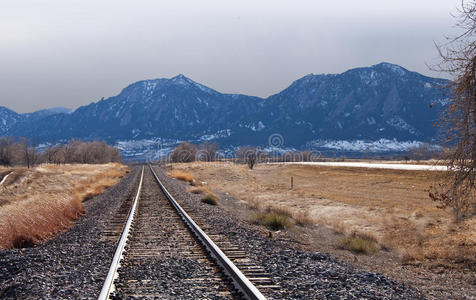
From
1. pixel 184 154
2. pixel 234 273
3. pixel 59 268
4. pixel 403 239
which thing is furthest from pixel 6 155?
pixel 234 273

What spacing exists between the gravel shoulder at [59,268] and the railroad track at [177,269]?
33 centimetres

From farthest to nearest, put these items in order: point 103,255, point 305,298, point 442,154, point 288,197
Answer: point 288,197, point 442,154, point 103,255, point 305,298

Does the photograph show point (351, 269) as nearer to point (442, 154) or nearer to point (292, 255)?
point (292, 255)

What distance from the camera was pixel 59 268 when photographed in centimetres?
782

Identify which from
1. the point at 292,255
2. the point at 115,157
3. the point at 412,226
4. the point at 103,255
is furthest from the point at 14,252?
the point at 115,157

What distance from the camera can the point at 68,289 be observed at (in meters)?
6.42

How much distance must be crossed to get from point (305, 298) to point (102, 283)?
3.09 meters

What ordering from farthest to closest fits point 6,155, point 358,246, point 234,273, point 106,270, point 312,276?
point 6,155, point 358,246, point 106,270, point 312,276, point 234,273

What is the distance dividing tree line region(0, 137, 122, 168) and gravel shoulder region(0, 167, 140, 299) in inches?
4579

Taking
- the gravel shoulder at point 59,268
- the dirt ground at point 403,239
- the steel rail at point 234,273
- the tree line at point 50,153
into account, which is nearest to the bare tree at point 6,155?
the tree line at point 50,153

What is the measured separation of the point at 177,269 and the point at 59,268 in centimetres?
215

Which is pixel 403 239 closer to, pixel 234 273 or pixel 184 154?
pixel 234 273

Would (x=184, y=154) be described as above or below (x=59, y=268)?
above

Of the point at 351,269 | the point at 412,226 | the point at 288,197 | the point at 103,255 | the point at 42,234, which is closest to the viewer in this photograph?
the point at 351,269
